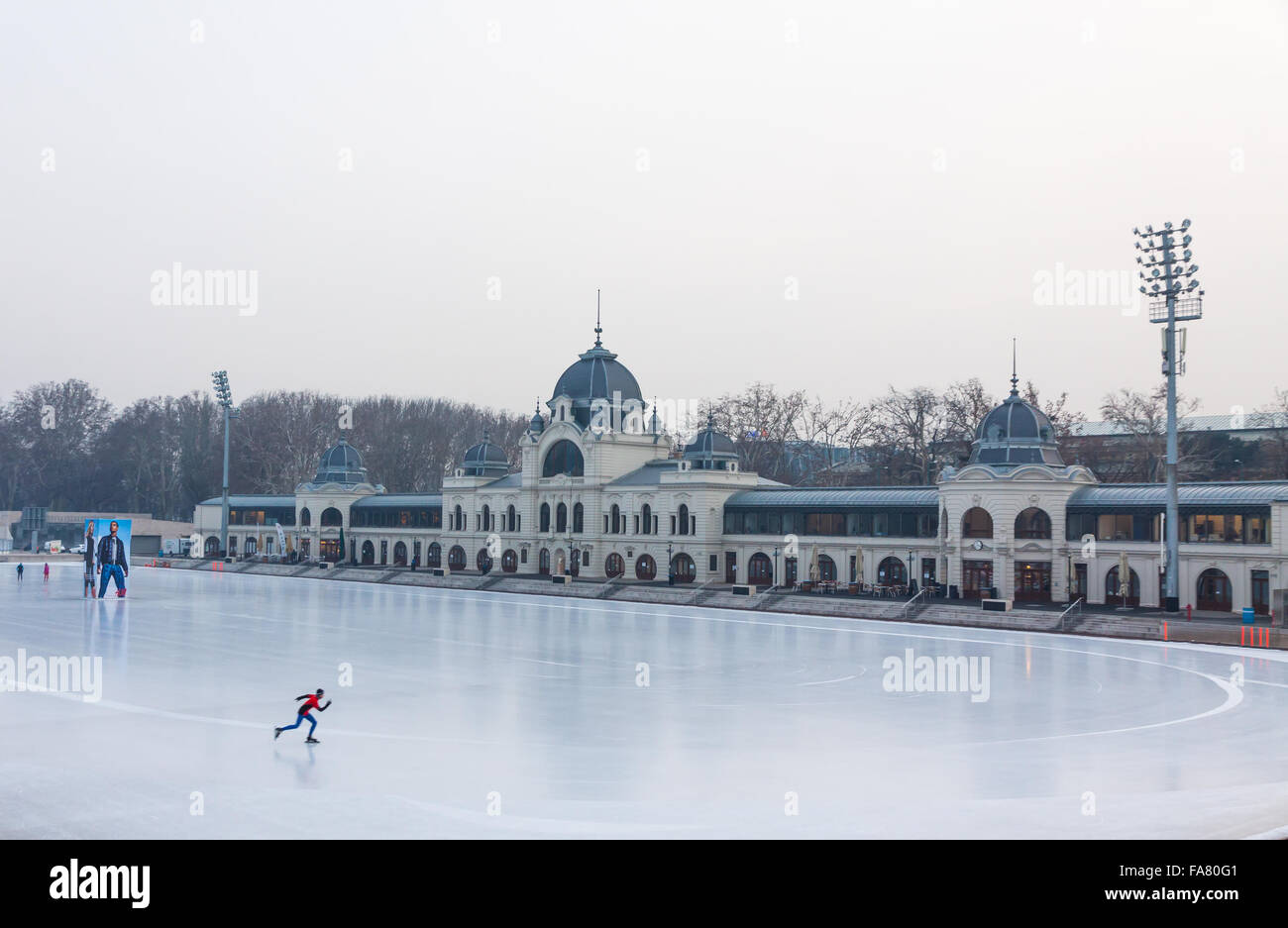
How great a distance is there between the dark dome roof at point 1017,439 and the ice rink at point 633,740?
19760mm

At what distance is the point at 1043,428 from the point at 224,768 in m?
55.9

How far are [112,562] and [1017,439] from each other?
5207 centimetres

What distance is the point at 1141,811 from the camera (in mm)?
19188

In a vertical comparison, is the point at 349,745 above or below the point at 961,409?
below

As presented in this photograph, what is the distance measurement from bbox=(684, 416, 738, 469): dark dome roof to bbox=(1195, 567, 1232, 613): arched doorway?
3422cm

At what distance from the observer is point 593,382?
308 feet

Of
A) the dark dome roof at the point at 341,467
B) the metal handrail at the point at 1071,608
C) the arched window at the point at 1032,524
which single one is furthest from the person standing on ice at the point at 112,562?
the metal handrail at the point at 1071,608

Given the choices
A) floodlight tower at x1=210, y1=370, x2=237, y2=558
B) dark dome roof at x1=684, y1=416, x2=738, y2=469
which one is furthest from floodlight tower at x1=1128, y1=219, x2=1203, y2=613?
floodlight tower at x1=210, y1=370, x2=237, y2=558

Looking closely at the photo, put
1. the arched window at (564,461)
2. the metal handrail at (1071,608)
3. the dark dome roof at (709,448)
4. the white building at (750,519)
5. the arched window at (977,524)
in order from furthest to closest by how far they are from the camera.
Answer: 1. the arched window at (564,461)
2. the dark dome roof at (709,448)
3. the arched window at (977,524)
4. the white building at (750,519)
5. the metal handrail at (1071,608)

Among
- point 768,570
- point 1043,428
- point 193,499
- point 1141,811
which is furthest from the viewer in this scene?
point 193,499

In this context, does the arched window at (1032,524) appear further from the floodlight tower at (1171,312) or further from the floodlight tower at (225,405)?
the floodlight tower at (225,405)

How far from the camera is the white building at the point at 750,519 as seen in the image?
61812 millimetres
